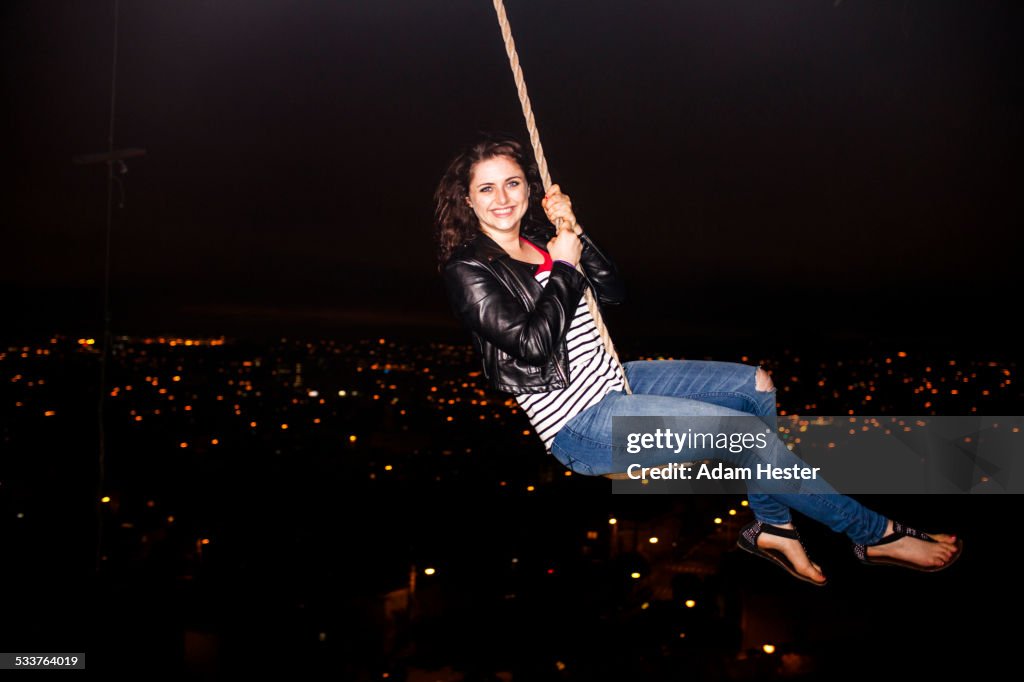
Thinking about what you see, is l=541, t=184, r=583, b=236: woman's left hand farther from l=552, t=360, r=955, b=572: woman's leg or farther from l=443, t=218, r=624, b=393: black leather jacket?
l=552, t=360, r=955, b=572: woman's leg

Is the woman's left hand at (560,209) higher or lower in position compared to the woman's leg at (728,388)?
higher

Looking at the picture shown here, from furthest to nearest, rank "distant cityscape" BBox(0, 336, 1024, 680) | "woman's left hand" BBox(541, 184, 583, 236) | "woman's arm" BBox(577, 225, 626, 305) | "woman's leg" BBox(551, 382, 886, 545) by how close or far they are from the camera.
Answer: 1. "distant cityscape" BBox(0, 336, 1024, 680)
2. "woman's arm" BBox(577, 225, 626, 305)
3. "woman's left hand" BBox(541, 184, 583, 236)
4. "woman's leg" BBox(551, 382, 886, 545)

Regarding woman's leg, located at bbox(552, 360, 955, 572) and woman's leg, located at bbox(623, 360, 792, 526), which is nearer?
woman's leg, located at bbox(552, 360, 955, 572)

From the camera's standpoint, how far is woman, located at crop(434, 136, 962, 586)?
164 cm

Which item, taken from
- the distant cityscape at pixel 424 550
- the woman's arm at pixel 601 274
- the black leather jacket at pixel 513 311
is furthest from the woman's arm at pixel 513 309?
the distant cityscape at pixel 424 550

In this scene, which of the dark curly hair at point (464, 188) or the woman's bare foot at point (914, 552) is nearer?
the woman's bare foot at point (914, 552)

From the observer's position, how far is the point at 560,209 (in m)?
1.70

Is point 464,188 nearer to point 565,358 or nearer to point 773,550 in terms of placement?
point 565,358

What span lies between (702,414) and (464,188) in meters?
0.83

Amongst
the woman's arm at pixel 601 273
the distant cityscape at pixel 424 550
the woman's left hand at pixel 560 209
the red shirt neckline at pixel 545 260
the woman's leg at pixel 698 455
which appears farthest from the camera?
the distant cityscape at pixel 424 550

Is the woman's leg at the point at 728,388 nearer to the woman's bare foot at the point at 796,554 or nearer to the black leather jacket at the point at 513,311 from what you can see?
the woman's bare foot at the point at 796,554

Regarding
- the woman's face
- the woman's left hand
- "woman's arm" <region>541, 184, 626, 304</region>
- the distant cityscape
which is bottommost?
the distant cityscape

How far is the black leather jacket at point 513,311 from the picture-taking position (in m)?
1.62

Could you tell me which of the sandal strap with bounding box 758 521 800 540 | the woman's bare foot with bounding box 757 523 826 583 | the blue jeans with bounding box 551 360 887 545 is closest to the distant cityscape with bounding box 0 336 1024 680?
the woman's bare foot with bounding box 757 523 826 583
